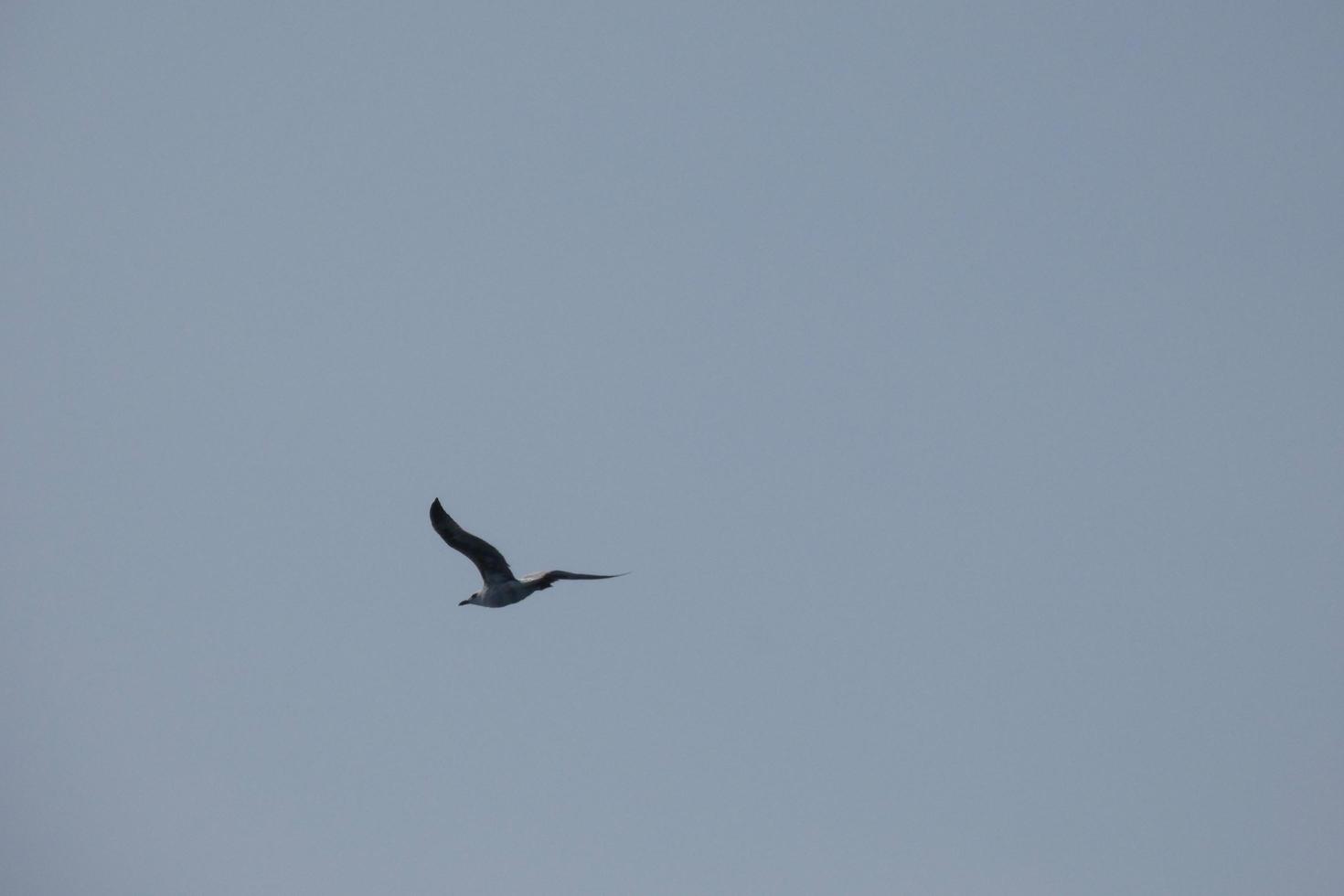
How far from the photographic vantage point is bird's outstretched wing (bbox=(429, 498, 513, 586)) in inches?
2223

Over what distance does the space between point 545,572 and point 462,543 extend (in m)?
2.96

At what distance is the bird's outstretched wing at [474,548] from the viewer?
2223 inches

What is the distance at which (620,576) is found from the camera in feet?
167

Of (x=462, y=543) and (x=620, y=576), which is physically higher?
(x=462, y=543)

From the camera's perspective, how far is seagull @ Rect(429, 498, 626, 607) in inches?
2223

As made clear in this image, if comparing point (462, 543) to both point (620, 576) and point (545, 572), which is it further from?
point (620, 576)

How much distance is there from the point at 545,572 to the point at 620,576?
20.8 ft

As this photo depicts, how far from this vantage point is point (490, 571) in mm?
58469

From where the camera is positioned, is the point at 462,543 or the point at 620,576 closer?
the point at 620,576

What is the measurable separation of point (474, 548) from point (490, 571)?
1287 millimetres

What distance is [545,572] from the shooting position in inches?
2232

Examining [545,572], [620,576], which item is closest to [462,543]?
[545,572]

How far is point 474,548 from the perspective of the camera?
57.6 metres

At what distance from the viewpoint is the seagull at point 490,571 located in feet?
185
